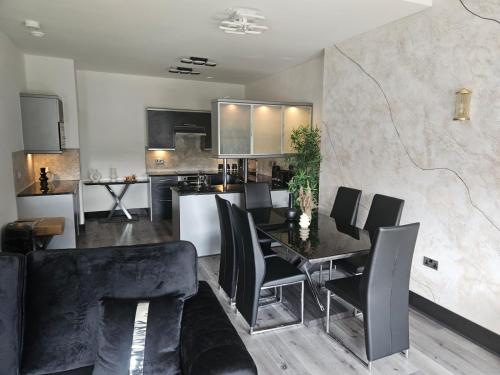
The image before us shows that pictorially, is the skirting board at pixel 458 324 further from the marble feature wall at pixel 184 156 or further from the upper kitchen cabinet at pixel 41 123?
the marble feature wall at pixel 184 156

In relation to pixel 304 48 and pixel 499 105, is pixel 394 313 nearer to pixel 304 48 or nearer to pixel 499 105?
pixel 499 105

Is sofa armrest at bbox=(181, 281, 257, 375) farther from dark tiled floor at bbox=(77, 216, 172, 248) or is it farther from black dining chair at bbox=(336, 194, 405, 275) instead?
dark tiled floor at bbox=(77, 216, 172, 248)

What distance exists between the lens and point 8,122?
4008 mm

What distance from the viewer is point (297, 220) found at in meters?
3.63

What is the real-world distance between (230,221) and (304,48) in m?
2.75

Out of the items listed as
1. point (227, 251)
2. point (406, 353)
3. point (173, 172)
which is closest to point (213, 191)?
point (227, 251)

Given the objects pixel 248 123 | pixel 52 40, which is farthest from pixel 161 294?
pixel 52 40

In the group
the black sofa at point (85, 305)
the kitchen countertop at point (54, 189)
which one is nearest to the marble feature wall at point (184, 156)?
the kitchen countertop at point (54, 189)

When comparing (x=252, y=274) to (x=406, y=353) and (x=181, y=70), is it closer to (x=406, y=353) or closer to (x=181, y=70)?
(x=406, y=353)

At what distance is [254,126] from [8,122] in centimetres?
316

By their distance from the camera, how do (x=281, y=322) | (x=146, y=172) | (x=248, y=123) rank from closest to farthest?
(x=281, y=322) → (x=248, y=123) → (x=146, y=172)

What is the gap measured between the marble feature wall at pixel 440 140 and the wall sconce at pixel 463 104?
0.05 metres

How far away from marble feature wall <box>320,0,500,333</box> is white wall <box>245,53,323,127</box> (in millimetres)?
1011

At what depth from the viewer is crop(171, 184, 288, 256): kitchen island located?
4676mm
